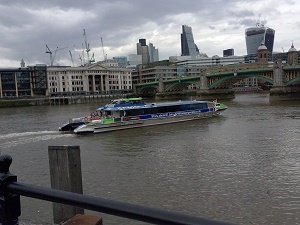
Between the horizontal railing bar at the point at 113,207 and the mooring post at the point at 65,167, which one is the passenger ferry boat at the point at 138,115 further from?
the horizontal railing bar at the point at 113,207

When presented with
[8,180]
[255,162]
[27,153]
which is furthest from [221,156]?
[8,180]

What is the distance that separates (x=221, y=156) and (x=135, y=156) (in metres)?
4.29

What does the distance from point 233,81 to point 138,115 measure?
2020 inches

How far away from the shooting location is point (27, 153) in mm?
19375

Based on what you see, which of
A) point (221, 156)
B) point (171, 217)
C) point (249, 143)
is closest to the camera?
point (171, 217)

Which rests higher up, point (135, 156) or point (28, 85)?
point (28, 85)

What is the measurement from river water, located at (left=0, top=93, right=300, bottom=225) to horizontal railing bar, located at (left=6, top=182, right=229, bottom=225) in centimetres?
195

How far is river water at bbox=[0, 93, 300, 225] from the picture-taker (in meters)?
9.55

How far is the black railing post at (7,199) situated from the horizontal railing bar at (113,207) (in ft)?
0.13

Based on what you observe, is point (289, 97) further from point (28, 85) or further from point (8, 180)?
point (28, 85)

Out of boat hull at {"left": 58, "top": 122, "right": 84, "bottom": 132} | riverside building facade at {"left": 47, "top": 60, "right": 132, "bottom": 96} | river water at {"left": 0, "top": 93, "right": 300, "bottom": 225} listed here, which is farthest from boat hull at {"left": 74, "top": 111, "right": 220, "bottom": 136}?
riverside building facade at {"left": 47, "top": 60, "right": 132, "bottom": 96}

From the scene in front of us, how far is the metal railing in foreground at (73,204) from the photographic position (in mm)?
1695

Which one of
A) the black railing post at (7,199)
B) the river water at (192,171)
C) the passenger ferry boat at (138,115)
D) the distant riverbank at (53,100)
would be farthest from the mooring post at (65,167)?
the distant riverbank at (53,100)

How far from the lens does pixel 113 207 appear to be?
1.85 metres
